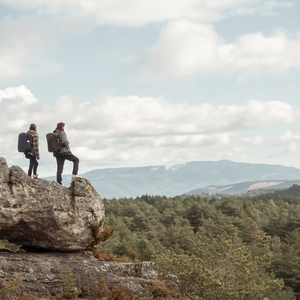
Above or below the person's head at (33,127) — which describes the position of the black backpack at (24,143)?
below

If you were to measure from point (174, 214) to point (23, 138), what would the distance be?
61.2 metres

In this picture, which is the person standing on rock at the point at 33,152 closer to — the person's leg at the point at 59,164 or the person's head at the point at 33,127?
the person's head at the point at 33,127

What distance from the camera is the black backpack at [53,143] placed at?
1492cm

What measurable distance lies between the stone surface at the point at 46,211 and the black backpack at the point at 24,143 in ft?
3.33

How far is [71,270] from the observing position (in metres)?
14.5

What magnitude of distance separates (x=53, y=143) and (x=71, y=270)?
18.7 feet

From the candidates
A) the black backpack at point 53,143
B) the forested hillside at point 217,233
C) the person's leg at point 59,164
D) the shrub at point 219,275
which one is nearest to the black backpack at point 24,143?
the black backpack at point 53,143

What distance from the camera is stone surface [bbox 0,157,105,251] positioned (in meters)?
13.6

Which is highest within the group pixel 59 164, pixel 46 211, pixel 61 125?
pixel 61 125

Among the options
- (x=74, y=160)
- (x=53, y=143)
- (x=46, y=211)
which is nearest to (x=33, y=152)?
(x=53, y=143)

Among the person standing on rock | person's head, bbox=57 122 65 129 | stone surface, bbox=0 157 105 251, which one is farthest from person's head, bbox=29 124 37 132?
stone surface, bbox=0 157 105 251

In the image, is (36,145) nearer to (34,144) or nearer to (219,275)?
(34,144)

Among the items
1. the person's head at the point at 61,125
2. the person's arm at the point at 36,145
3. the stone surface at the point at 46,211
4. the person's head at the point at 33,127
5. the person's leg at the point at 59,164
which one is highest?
the person's head at the point at 61,125

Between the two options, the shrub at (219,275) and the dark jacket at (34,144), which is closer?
the shrub at (219,275)
